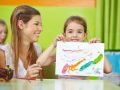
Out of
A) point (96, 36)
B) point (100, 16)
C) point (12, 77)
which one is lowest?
point (12, 77)

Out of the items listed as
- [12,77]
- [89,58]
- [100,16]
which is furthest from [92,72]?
[12,77]

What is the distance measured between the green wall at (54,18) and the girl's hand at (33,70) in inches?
2.8

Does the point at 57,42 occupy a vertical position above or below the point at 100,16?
below

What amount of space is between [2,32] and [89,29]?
61 centimetres

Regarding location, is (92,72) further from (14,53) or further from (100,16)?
(14,53)

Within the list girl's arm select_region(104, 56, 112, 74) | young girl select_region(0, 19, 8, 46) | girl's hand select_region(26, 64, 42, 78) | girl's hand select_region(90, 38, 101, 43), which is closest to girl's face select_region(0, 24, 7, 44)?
young girl select_region(0, 19, 8, 46)

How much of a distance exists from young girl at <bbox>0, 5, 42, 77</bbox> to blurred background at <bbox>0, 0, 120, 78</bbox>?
35 mm

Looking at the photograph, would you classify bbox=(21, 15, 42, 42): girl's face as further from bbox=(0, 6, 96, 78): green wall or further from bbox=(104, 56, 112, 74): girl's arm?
bbox=(104, 56, 112, 74): girl's arm

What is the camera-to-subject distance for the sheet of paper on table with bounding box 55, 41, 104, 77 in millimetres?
1766

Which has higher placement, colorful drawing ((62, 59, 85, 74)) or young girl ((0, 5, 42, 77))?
young girl ((0, 5, 42, 77))

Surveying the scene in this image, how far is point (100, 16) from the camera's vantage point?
1.75 m

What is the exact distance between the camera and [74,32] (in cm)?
174

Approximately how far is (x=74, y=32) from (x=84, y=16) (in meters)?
0.14

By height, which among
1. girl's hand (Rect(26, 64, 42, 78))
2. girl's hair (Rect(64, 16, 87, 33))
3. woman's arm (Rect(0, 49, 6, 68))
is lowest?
girl's hand (Rect(26, 64, 42, 78))
